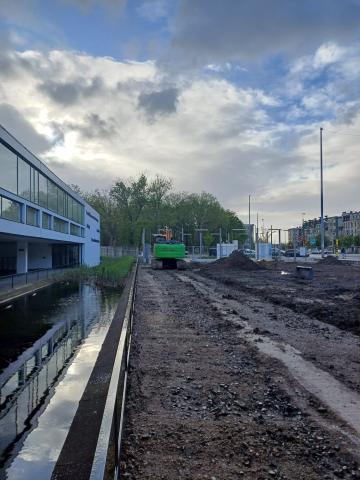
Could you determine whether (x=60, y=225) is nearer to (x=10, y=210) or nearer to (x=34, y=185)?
(x=34, y=185)

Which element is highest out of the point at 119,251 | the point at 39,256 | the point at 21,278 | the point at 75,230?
the point at 75,230

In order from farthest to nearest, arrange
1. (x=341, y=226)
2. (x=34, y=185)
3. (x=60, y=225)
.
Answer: (x=341, y=226), (x=60, y=225), (x=34, y=185)

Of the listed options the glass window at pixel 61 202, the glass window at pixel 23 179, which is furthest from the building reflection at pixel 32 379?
the glass window at pixel 61 202

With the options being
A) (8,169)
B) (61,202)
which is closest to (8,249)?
(61,202)

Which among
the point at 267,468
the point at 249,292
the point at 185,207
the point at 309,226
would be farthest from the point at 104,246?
the point at 309,226

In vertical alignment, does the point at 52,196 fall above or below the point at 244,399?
above

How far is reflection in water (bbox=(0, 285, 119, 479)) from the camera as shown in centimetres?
535

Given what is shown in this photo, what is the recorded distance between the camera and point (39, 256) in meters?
43.9

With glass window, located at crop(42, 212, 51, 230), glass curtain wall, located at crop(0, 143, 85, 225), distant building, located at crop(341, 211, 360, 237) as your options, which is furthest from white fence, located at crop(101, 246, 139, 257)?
distant building, located at crop(341, 211, 360, 237)

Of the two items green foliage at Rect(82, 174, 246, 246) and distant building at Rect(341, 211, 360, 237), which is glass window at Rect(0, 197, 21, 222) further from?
distant building at Rect(341, 211, 360, 237)

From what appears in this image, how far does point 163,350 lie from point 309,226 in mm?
190933

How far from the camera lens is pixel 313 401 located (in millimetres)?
6574

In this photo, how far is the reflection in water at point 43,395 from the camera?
5.35m

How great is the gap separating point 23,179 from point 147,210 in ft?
165
